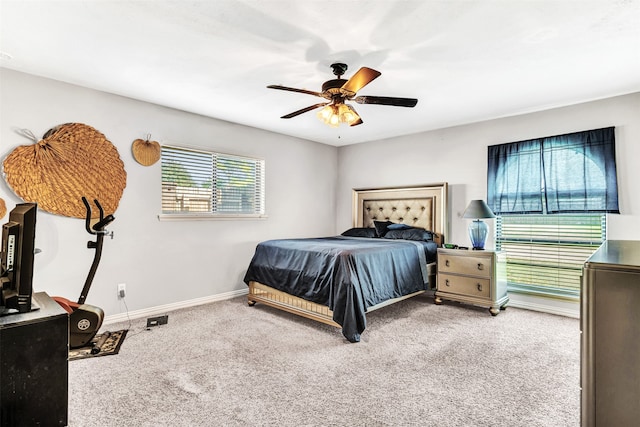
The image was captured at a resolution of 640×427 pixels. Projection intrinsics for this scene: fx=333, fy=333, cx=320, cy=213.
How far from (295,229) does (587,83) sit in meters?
3.86

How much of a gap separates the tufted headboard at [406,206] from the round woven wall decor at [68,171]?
3.35m

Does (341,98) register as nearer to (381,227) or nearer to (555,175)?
(381,227)

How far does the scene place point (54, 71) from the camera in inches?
114

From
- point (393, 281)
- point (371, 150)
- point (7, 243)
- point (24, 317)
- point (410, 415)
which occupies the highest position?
point (371, 150)

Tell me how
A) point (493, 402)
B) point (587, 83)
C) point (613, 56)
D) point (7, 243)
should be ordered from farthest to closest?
point (587, 83), point (613, 56), point (493, 402), point (7, 243)

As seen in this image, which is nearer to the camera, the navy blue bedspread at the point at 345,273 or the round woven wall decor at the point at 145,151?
the navy blue bedspread at the point at 345,273

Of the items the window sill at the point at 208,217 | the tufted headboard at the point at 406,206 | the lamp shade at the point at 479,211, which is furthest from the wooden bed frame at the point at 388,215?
the window sill at the point at 208,217

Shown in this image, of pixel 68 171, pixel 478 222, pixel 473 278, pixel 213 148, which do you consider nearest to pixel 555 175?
pixel 478 222

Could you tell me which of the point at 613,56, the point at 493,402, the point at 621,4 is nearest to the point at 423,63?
the point at 621,4

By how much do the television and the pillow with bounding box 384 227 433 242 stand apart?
3.82m

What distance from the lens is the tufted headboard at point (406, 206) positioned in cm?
448

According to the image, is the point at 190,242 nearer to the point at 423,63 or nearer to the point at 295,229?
the point at 295,229

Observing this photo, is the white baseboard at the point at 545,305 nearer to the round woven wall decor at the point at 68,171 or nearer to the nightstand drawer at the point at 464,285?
the nightstand drawer at the point at 464,285

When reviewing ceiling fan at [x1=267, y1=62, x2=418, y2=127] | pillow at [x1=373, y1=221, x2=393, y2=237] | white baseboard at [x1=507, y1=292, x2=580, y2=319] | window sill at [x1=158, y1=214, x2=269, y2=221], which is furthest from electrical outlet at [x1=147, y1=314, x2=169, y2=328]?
white baseboard at [x1=507, y1=292, x2=580, y2=319]
